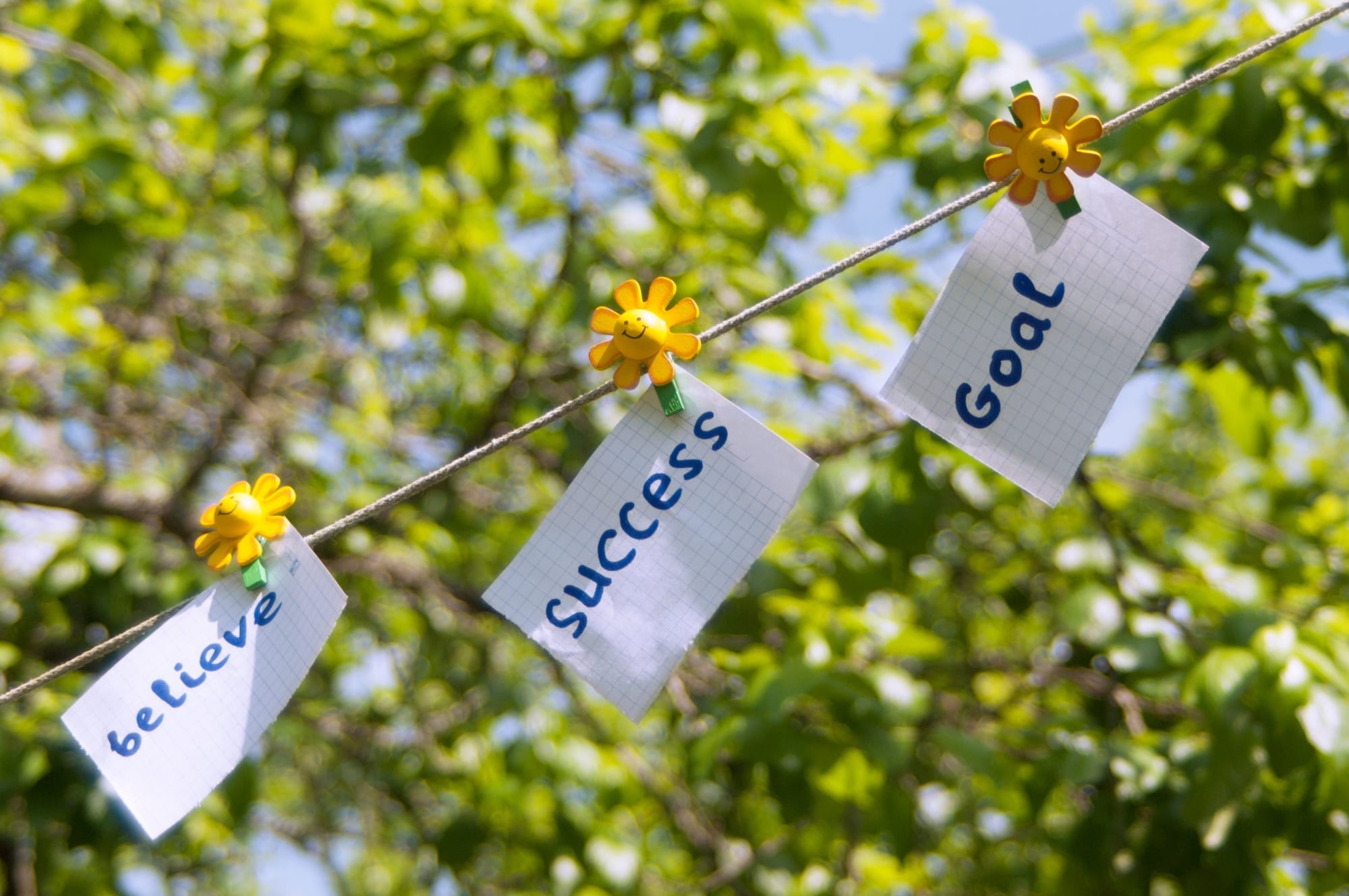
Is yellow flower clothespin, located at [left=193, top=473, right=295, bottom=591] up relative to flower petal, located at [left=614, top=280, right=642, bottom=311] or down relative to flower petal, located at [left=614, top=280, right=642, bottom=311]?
down

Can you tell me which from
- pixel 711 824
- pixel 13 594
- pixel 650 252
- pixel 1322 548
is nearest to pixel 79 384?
pixel 13 594

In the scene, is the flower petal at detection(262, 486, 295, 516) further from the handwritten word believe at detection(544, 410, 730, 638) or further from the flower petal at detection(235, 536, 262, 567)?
the handwritten word believe at detection(544, 410, 730, 638)

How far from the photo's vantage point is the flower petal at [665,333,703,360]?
95 centimetres

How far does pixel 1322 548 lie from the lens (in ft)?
6.59

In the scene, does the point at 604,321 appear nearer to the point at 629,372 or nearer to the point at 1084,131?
the point at 629,372

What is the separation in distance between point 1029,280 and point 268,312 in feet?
8.20

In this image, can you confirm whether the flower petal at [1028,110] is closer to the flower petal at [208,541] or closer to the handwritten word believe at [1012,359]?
the handwritten word believe at [1012,359]

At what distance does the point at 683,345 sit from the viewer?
0.96 metres

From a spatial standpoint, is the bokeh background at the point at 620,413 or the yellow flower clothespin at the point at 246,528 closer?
the yellow flower clothespin at the point at 246,528

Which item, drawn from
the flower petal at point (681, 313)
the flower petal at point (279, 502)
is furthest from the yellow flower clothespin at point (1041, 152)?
the flower petal at point (279, 502)

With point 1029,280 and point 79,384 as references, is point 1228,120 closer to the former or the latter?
point 1029,280

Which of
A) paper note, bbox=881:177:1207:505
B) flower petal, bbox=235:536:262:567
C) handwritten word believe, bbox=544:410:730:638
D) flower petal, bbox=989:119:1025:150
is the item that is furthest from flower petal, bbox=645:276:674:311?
flower petal, bbox=235:536:262:567

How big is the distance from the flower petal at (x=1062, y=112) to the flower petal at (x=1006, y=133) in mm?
28

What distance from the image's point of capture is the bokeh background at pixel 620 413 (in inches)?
61.2
